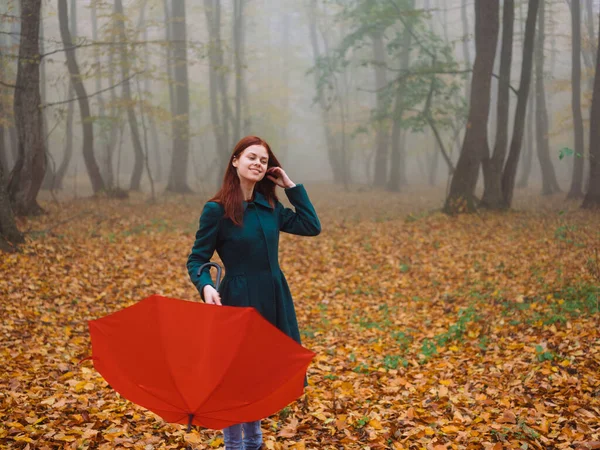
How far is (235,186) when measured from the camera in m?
3.36

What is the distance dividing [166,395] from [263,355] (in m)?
0.52

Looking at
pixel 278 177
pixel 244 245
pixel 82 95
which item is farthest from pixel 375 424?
pixel 82 95

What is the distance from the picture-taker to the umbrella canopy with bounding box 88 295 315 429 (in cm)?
267

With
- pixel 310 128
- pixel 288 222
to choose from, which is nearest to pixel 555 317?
pixel 288 222

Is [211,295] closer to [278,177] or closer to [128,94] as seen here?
[278,177]

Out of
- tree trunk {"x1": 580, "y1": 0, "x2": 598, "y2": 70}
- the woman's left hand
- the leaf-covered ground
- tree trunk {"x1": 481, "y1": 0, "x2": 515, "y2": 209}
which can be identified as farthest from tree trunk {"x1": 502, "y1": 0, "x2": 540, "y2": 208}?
the woman's left hand

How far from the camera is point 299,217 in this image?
3.58m

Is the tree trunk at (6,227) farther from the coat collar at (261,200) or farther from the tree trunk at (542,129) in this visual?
the tree trunk at (542,129)

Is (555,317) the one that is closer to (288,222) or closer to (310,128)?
(288,222)

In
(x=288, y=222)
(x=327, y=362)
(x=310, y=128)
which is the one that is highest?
(x=310, y=128)

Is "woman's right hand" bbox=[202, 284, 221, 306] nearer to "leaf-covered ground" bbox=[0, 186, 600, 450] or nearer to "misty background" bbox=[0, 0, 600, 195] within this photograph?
"leaf-covered ground" bbox=[0, 186, 600, 450]

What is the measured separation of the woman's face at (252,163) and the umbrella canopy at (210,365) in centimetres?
91

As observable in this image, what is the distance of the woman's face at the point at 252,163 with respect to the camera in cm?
328

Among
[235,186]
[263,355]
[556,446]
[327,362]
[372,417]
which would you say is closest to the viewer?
[263,355]
